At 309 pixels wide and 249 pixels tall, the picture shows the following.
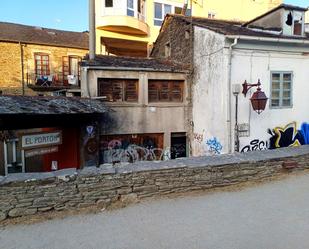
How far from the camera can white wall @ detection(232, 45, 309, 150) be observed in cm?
1184

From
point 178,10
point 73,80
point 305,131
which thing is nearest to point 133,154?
point 305,131

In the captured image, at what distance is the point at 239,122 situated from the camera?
1185cm

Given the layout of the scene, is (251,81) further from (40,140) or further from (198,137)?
(40,140)

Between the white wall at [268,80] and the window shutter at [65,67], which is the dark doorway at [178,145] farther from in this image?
the window shutter at [65,67]

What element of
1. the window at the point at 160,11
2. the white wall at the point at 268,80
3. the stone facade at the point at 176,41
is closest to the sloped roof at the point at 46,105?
the stone facade at the point at 176,41

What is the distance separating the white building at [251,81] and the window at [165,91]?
36.7 inches

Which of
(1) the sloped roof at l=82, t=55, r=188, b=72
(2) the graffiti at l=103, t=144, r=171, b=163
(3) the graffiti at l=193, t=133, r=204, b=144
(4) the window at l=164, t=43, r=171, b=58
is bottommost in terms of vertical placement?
(2) the graffiti at l=103, t=144, r=171, b=163

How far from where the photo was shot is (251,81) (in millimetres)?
12023

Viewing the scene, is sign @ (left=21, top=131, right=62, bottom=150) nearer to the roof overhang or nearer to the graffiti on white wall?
the graffiti on white wall

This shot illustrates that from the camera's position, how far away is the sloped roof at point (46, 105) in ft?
29.6

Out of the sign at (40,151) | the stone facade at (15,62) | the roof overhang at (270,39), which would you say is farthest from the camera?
the stone facade at (15,62)

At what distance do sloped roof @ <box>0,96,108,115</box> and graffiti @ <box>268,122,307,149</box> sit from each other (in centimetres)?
695

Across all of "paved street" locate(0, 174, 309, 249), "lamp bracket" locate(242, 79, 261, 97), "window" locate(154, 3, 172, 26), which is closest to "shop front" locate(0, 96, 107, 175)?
"paved street" locate(0, 174, 309, 249)

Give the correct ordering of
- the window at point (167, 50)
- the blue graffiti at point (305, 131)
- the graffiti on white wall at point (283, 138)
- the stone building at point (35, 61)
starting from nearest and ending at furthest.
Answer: the graffiti on white wall at point (283, 138)
the blue graffiti at point (305, 131)
the window at point (167, 50)
the stone building at point (35, 61)
